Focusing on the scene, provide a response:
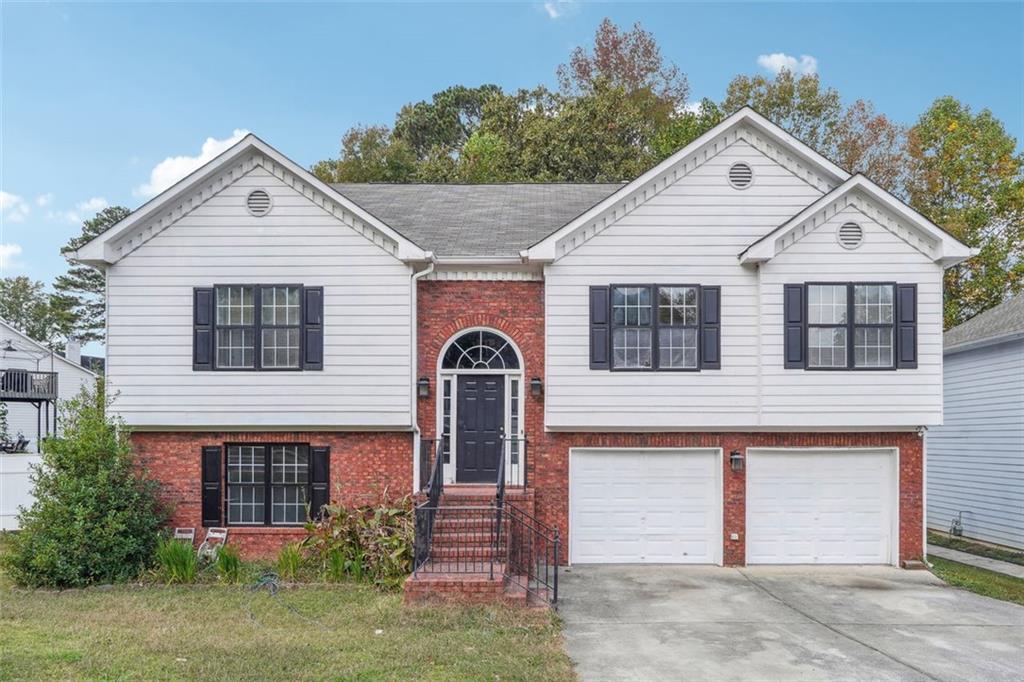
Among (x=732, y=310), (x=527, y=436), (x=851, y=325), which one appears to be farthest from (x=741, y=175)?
(x=527, y=436)

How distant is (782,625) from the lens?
325 inches

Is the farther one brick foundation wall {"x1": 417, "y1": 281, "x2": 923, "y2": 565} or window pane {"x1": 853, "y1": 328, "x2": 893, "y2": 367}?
brick foundation wall {"x1": 417, "y1": 281, "x2": 923, "y2": 565}

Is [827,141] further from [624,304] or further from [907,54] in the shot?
[624,304]

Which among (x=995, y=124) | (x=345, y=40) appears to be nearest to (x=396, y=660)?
(x=345, y=40)

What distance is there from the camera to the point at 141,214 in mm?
10781

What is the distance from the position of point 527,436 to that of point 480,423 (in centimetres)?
90

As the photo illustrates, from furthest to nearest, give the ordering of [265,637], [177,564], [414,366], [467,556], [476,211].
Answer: [476,211] < [414,366] < [177,564] < [467,556] < [265,637]

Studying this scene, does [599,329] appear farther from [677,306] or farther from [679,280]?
[679,280]

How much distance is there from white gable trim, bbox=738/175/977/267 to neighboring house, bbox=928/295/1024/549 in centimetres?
479

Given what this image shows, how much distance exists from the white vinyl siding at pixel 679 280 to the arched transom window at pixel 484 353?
2.83 feet

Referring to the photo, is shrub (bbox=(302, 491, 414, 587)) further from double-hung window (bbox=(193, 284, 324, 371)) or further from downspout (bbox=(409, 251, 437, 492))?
double-hung window (bbox=(193, 284, 324, 371))

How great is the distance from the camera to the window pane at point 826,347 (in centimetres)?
1104

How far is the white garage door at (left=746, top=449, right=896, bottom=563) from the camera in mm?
11523

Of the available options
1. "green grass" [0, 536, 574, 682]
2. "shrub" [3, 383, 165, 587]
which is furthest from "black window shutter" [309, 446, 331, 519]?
"shrub" [3, 383, 165, 587]
